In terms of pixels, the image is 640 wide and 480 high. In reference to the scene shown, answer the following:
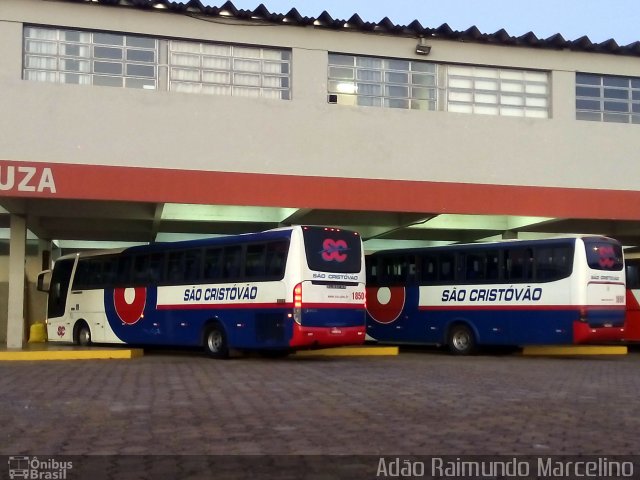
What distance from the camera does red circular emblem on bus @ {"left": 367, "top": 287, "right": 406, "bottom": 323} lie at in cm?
2572

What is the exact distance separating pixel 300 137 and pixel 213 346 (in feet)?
17.6

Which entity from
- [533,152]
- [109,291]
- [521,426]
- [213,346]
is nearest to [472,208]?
[533,152]

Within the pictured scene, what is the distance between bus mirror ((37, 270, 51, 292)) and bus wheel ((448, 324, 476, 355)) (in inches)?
476

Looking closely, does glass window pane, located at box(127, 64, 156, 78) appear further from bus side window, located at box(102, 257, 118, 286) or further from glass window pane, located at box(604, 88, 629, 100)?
glass window pane, located at box(604, 88, 629, 100)

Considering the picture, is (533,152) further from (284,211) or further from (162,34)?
(162,34)

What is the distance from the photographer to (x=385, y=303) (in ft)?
85.9

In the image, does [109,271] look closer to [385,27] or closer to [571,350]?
[385,27]

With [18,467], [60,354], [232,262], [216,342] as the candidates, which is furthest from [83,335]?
[18,467]

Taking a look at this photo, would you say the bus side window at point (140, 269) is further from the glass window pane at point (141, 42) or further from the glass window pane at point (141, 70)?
the glass window pane at point (141, 42)

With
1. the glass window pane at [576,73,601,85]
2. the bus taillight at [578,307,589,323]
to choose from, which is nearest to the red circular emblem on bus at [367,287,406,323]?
the bus taillight at [578,307,589,323]

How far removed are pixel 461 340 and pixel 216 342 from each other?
6496mm

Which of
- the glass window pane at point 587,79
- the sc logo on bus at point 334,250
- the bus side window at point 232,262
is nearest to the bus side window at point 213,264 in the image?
the bus side window at point 232,262

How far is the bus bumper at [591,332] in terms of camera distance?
21.0 meters

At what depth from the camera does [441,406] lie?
11.5 metres
